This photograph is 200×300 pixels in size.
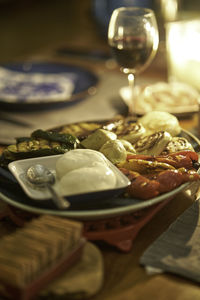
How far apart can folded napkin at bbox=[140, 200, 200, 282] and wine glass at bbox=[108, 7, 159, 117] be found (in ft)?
2.03

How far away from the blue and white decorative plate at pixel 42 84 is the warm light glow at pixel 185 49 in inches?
12.7

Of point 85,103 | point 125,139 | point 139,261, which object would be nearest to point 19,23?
point 85,103

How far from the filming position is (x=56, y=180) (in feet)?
3.06

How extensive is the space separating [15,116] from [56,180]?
697mm

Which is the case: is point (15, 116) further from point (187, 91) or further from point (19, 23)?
point (19, 23)

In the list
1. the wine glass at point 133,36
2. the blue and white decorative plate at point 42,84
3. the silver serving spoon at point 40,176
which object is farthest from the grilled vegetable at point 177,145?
the blue and white decorative plate at point 42,84

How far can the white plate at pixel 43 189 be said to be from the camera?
0.84 metres

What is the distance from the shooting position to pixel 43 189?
899mm

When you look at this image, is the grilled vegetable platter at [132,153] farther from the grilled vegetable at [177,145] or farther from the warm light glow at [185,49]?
the warm light glow at [185,49]

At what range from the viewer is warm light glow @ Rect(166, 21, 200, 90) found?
5.30 ft

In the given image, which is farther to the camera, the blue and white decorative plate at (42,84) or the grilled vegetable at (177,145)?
the blue and white decorative plate at (42,84)

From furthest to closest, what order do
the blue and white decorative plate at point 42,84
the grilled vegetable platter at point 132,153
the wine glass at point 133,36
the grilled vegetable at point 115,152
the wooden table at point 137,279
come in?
1. the blue and white decorative plate at point 42,84
2. the wine glass at point 133,36
3. the grilled vegetable at point 115,152
4. the grilled vegetable platter at point 132,153
5. the wooden table at point 137,279

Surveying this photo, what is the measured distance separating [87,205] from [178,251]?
0.61 ft

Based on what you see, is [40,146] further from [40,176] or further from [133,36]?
[133,36]
